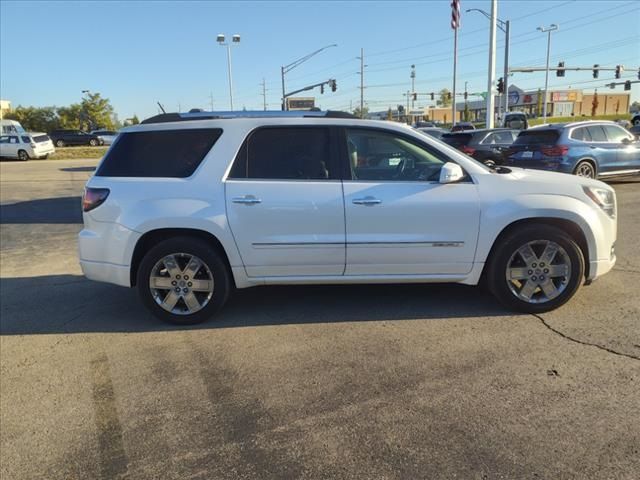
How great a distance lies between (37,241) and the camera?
8.65 metres

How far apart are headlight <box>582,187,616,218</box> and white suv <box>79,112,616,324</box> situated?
0.05ft

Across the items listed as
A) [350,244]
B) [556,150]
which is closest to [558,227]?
[350,244]

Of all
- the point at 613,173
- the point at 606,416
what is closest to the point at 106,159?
the point at 606,416

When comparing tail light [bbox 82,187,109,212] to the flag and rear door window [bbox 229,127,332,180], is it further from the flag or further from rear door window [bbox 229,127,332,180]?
the flag

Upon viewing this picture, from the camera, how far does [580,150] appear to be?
38.7 feet

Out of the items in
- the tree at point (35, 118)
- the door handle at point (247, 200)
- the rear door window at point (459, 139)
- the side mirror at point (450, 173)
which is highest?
the tree at point (35, 118)

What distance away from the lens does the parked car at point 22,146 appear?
106 ft

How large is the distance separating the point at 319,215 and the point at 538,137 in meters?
9.78

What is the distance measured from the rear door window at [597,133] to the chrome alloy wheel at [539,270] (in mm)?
9230

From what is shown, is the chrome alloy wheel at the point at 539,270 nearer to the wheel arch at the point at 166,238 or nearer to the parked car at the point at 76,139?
the wheel arch at the point at 166,238

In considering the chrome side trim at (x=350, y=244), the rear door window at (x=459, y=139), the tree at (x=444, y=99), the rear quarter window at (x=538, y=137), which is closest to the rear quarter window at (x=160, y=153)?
the chrome side trim at (x=350, y=244)

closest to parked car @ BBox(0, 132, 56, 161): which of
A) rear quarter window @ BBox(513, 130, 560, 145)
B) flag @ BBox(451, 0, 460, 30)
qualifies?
flag @ BBox(451, 0, 460, 30)

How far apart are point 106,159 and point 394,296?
3.03m

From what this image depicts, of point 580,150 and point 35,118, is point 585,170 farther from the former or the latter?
point 35,118
